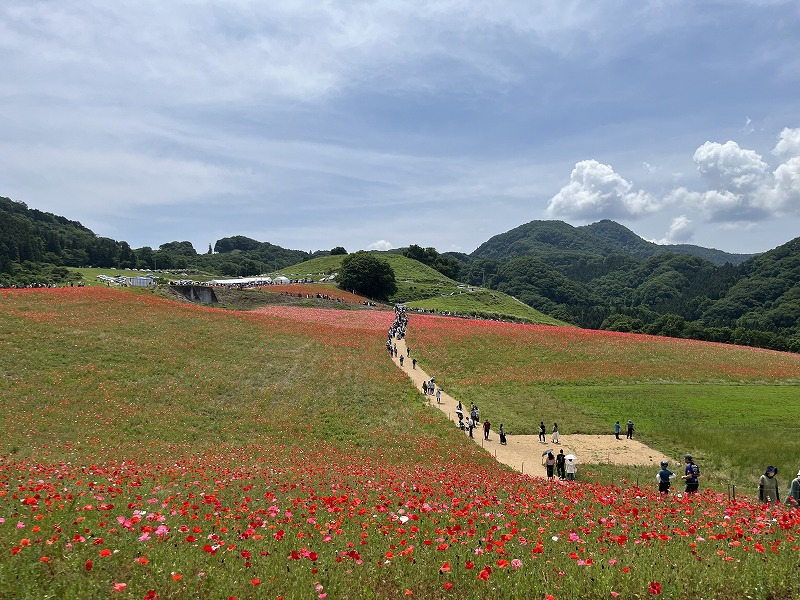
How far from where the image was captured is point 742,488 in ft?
66.8

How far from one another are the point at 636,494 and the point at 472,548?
7.94 meters

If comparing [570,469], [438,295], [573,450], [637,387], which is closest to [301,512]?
[570,469]

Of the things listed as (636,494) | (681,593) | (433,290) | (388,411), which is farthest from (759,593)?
(433,290)

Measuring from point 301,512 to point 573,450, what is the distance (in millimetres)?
21331

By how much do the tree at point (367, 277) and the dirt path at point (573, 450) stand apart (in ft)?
283

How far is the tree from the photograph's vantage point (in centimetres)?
11662

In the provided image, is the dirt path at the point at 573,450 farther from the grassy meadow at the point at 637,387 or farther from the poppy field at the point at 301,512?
the poppy field at the point at 301,512

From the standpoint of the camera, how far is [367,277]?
117 metres

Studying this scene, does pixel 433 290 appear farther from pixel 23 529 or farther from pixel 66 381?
pixel 23 529

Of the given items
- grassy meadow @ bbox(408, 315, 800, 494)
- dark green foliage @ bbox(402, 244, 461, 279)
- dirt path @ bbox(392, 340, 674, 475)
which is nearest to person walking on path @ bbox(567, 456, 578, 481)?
dirt path @ bbox(392, 340, 674, 475)

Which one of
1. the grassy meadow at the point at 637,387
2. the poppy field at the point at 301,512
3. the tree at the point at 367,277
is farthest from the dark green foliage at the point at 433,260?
the poppy field at the point at 301,512

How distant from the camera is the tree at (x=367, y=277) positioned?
116625 millimetres

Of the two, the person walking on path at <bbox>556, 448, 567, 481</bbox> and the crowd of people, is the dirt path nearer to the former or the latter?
the crowd of people

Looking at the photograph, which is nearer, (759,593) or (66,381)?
(759,593)
